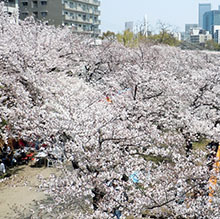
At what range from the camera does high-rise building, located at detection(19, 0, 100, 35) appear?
38.8 m

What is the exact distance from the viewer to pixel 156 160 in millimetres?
11055

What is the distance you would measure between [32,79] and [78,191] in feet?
20.5

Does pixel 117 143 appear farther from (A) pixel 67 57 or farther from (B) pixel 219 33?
(B) pixel 219 33

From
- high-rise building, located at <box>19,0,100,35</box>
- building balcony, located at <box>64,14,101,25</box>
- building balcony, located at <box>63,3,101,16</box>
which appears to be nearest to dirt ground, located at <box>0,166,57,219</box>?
high-rise building, located at <box>19,0,100,35</box>

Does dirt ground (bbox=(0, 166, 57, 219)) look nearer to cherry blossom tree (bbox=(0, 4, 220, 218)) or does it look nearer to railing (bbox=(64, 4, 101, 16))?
cherry blossom tree (bbox=(0, 4, 220, 218))

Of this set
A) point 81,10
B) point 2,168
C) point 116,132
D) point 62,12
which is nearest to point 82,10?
point 81,10

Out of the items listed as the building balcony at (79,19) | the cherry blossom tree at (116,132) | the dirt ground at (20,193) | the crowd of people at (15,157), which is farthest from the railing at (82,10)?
the dirt ground at (20,193)

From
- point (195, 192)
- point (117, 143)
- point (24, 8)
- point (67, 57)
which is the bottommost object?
point (195, 192)

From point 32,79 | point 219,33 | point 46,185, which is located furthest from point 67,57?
point 219,33

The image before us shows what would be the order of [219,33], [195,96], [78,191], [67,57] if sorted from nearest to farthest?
[78,191]
[195,96]
[67,57]
[219,33]

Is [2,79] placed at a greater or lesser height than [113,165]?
greater

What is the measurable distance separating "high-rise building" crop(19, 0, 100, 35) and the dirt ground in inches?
1117

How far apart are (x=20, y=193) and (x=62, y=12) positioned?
34.4 metres

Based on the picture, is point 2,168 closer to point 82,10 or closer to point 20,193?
point 20,193
